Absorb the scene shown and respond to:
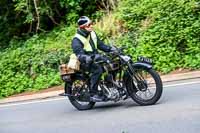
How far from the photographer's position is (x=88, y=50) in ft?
33.0

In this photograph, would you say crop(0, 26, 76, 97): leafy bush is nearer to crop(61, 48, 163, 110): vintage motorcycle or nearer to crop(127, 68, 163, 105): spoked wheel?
crop(61, 48, 163, 110): vintage motorcycle

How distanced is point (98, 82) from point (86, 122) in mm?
1070

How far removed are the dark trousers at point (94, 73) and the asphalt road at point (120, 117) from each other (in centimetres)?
52

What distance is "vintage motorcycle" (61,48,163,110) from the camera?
9.50m

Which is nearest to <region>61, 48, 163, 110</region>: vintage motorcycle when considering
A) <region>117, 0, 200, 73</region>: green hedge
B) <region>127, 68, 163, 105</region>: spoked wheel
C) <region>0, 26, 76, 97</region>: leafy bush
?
<region>127, 68, 163, 105</region>: spoked wheel

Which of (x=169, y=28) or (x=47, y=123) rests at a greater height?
(x=169, y=28)

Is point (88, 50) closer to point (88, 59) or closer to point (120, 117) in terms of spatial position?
point (88, 59)

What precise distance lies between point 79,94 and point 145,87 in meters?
1.58

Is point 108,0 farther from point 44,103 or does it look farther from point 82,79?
point 82,79

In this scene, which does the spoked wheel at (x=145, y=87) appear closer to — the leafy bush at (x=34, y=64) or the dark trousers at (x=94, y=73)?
the dark trousers at (x=94, y=73)

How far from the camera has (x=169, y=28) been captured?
47.1 feet

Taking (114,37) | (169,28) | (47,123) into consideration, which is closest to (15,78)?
(114,37)

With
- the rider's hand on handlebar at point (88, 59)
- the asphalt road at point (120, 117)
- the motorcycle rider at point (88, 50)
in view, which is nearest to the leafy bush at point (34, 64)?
the asphalt road at point (120, 117)

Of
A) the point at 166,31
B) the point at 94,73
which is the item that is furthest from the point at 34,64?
the point at 94,73
